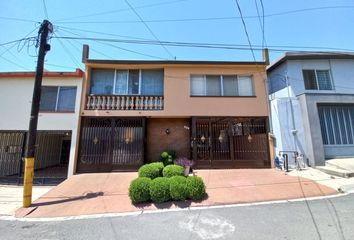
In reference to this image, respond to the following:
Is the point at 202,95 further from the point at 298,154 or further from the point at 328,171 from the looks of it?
the point at 328,171

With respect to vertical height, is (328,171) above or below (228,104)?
below

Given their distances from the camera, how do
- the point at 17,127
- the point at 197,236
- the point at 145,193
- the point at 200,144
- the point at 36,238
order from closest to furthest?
the point at 197,236
the point at 36,238
the point at 145,193
the point at 17,127
the point at 200,144

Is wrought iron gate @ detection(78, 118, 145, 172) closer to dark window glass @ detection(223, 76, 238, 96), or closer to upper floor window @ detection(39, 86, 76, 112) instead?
upper floor window @ detection(39, 86, 76, 112)

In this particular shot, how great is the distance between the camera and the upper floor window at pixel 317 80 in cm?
1230

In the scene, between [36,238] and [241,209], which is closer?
[36,238]

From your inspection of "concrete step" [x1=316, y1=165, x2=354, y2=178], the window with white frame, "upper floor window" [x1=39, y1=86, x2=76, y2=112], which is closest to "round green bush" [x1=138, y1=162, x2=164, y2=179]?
"upper floor window" [x1=39, y1=86, x2=76, y2=112]

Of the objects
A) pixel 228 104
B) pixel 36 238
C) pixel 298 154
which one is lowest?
pixel 36 238

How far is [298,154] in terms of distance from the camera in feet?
33.9

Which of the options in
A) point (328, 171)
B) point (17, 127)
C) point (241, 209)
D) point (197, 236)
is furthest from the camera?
point (17, 127)

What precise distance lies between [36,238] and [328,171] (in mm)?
11617

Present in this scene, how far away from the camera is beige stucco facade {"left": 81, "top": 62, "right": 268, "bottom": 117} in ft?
35.8

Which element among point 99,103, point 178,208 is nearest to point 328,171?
point 178,208

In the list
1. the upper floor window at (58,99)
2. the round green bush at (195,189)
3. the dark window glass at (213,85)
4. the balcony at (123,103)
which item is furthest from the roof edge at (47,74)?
the round green bush at (195,189)

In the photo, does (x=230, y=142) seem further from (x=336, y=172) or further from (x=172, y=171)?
(x=336, y=172)
